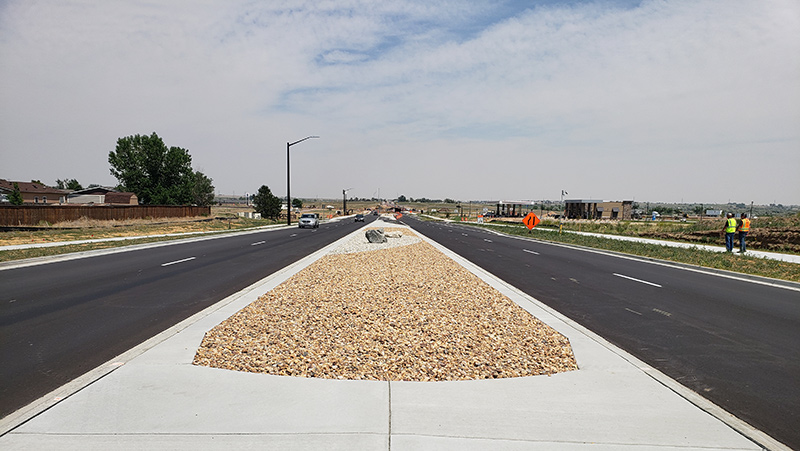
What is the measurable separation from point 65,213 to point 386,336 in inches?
1481

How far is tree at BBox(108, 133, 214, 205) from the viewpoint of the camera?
2776 inches

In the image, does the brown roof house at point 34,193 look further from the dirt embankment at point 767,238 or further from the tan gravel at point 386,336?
the dirt embankment at point 767,238

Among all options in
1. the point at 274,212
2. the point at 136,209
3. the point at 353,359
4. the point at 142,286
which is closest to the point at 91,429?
the point at 353,359

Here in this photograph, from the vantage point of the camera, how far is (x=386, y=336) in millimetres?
5906

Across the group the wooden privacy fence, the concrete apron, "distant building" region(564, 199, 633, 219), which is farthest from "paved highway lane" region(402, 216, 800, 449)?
"distant building" region(564, 199, 633, 219)

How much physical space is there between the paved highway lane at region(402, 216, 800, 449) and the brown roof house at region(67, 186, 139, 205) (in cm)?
7611

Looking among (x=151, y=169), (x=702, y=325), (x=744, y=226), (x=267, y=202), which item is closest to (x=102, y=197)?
(x=151, y=169)

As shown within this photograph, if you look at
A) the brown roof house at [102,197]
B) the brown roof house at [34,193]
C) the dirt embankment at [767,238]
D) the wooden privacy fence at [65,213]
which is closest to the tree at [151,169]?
the brown roof house at [102,197]

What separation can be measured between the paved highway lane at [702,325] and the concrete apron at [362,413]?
66cm

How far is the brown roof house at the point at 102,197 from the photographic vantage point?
70450 mm

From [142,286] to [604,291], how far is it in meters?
12.1

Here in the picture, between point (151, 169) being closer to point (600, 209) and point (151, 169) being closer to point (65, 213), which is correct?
point (65, 213)

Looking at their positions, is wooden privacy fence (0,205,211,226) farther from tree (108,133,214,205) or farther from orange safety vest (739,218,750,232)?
orange safety vest (739,218,750,232)

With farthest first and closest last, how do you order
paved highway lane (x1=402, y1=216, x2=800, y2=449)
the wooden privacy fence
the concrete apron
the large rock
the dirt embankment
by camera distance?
1. the wooden privacy fence
2. the large rock
3. the dirt embankment
4. paved highway lane (x1=402, y1=216, x2=800, y2=449)
5. the concrete apron
